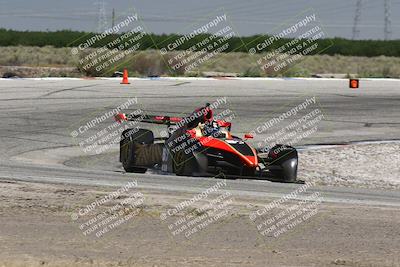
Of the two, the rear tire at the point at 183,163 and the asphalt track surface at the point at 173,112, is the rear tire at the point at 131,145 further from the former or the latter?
the rear tire at the point at 183,163

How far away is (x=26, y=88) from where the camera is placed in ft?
84.7

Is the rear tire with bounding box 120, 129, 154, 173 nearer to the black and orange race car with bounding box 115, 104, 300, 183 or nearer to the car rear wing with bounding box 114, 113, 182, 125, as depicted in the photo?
the black and orange race car with bounding box 115, 104, 300, 183

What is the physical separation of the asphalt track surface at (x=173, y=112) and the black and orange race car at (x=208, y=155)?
602mm

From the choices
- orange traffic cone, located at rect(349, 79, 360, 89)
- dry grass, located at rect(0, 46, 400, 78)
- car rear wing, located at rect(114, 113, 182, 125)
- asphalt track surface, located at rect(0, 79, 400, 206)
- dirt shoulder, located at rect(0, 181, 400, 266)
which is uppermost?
dirt shoulder, located at rect(0, 181, 400, 266)

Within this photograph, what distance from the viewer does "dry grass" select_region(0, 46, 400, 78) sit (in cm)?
3894

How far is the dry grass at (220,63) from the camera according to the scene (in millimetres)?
38938

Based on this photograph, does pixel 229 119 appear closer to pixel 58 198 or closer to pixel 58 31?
pixel 58 198

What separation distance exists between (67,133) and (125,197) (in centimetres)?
878

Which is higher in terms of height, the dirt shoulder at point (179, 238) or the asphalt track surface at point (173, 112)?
the dirt shoulder at point (179, 238)

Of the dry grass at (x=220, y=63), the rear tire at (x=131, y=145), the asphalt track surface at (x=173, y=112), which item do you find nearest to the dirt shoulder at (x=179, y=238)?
the asphalt track surface at (x=173, y=112)

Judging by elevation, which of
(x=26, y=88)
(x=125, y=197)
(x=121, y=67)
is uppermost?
(x=125, y=197)

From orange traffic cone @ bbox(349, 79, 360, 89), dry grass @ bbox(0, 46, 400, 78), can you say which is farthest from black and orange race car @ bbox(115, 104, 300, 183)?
dry grass @ bbox(0, 46, 400, 78)

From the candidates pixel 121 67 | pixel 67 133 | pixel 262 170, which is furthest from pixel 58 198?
pixel 121 67

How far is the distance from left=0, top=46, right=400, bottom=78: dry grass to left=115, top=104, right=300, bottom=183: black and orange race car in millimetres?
20419
